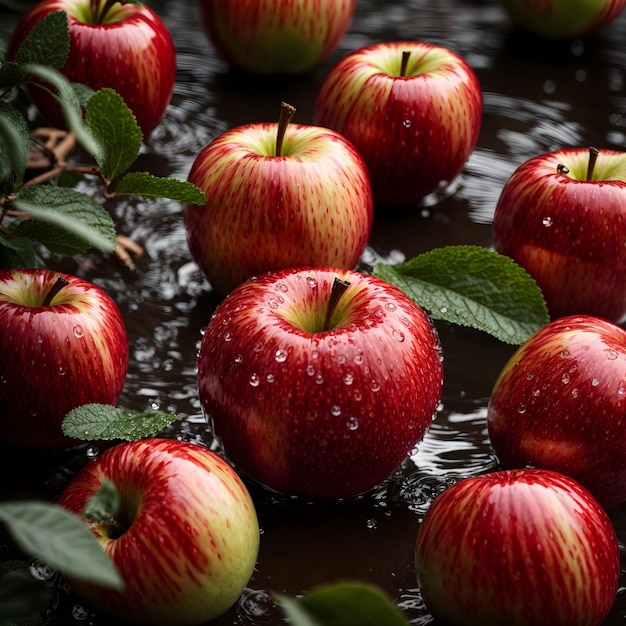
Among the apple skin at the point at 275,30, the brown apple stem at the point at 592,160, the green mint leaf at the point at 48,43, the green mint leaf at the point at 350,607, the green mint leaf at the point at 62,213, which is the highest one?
the green mint leaf at the point at 48,43

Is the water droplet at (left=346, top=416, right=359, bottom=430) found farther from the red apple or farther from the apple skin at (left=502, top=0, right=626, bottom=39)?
the apple skin at (left=502, top=0, right=626, bottom=39)

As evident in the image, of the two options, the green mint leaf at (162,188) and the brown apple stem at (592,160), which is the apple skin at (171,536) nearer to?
the green mint leaf at (162,188)

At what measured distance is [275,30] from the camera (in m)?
1.23

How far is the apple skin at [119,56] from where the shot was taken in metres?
1.07

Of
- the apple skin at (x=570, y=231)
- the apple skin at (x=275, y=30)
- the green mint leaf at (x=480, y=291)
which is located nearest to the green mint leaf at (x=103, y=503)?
the green mint leaf at (x=480, y=291)

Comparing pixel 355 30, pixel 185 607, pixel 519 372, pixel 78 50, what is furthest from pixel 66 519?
pixel 355 30

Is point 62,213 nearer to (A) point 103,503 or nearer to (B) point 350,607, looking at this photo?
(A) point 103,503

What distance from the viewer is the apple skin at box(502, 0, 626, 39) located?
1319 millimetres

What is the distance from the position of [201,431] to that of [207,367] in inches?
2.7

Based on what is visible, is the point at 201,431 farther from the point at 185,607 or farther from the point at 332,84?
the point at 332,84

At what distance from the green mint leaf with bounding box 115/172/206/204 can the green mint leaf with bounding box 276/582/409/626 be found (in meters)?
0.41

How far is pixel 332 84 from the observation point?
1098mm

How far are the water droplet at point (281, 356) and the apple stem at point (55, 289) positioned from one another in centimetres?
17

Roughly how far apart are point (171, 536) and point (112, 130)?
1.14 feet
